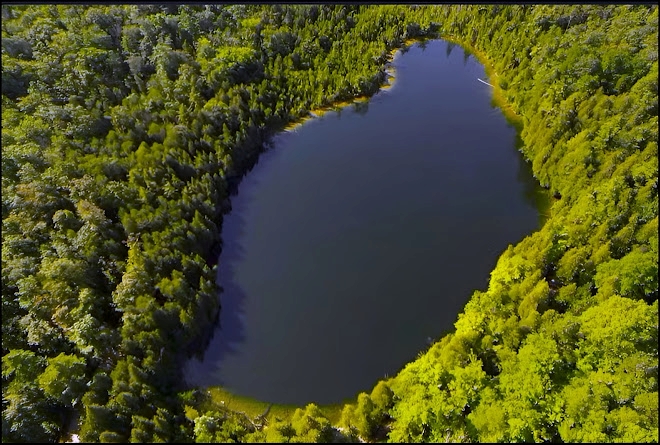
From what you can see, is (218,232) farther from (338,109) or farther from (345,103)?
(345,103)

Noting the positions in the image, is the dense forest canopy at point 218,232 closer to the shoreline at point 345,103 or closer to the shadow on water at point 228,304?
the shoreline at point 345,103

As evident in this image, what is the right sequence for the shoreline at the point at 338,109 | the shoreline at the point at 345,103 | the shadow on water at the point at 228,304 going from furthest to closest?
the shoreline at the point at 345,103 < the shadow on water at the point at 228,304 < the shoreline at the point at 338,109

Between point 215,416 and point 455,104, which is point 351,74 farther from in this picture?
point 215,416

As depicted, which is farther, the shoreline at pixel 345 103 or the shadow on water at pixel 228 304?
the shoreline at pixel 345 103

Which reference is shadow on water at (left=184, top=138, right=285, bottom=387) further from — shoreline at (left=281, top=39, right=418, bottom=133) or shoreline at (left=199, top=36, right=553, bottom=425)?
shoreline at (left=281, top=39, right=418, bottom=133)

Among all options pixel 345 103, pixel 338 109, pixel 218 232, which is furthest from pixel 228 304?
pixel 345 103

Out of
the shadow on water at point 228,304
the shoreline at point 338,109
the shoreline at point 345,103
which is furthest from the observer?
the shoreline at point 345,103

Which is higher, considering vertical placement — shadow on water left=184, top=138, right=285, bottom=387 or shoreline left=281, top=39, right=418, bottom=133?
shoreline left=281, top=39, right=418, bottom=133

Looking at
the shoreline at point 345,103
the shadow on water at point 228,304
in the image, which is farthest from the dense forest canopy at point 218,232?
the shadow on water at point 228,304

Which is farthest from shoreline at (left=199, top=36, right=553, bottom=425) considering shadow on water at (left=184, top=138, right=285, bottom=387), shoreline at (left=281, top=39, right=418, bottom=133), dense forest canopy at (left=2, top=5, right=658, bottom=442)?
shadow on water at (left=184, top=138, right=285, bottom=387)
